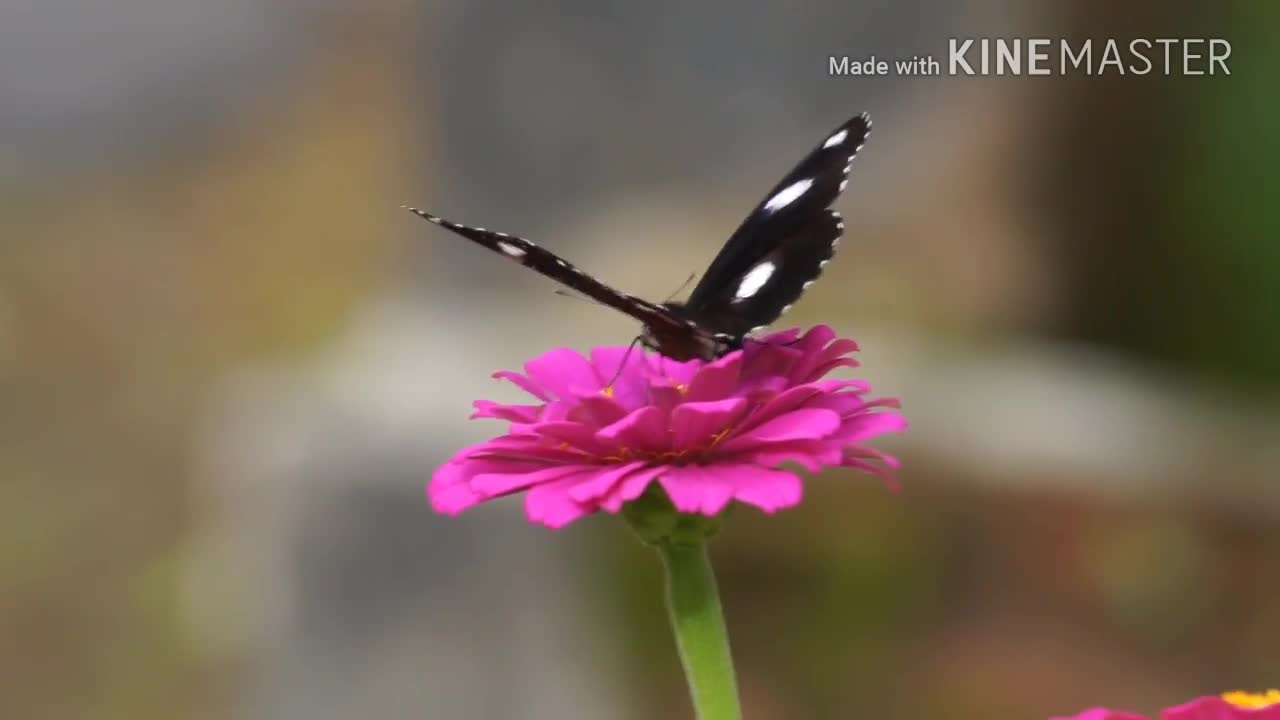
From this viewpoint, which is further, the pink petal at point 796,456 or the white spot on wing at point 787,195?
the white spot on wing at point 787,195

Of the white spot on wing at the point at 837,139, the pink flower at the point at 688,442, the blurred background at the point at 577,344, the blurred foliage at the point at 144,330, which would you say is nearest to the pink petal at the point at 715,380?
the pink flower at the point at 688,442

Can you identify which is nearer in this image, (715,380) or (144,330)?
(715,380)

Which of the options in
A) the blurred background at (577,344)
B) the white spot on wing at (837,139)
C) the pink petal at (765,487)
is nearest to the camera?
the pink petal at (765,487)

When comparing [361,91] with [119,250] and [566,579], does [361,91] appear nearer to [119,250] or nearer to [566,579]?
[119,250]

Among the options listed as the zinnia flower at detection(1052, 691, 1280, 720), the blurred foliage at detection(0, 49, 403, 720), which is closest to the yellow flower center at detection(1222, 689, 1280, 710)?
the zinnia flower at detection(1052, 691, 1280, 720)

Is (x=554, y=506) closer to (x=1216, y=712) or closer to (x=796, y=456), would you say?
(x=796, y=456)

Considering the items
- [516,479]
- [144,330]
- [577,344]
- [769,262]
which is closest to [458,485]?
[516,479]

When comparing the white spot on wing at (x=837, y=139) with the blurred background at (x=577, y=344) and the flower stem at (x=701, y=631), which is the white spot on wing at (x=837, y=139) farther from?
the blurred background at (x=577, y=344)
